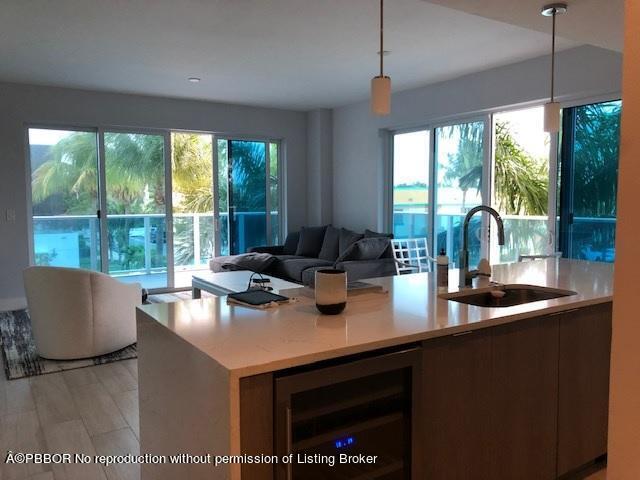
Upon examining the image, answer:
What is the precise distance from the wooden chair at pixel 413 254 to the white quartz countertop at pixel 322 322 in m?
3.38

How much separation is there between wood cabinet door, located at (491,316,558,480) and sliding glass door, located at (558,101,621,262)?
2777 millimetres

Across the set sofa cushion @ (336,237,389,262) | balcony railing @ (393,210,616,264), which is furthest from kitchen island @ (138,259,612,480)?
sofa cushion @ (336,237,389,262)

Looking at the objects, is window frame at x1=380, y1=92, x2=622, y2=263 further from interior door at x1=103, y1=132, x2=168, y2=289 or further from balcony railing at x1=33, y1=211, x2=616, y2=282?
interior door at x1=103, y1=132, x2=168, y2=289

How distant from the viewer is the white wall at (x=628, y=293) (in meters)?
0.60

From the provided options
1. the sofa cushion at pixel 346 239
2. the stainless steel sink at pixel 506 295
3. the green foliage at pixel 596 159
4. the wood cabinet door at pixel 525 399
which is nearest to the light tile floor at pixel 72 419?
the wood cabinet door at pixel 525 399

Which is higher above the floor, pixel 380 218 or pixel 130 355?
pixel 380 218

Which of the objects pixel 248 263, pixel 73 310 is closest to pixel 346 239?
pixel 248 263

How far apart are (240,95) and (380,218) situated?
239 cm

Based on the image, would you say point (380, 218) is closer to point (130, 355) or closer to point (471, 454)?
point (130, 355)

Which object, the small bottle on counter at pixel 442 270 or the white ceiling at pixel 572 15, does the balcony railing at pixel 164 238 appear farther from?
the small bottle on counter at pixel 442 270

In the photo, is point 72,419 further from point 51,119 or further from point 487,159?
point 487,159

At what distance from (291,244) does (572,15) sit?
469cm

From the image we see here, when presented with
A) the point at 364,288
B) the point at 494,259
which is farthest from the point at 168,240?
the point at 364,288

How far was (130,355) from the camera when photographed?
3955 millimetres
